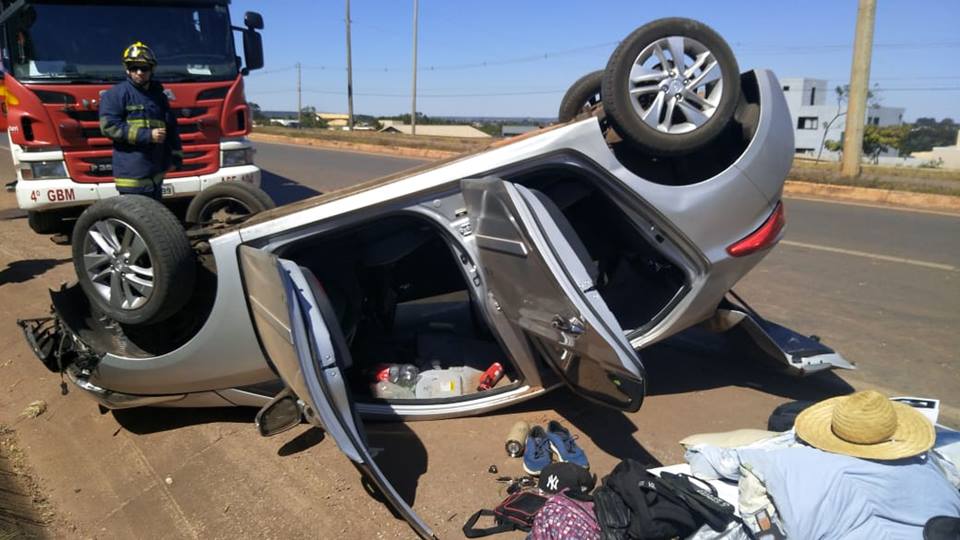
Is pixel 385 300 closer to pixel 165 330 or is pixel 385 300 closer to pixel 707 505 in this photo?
pixel 165 330

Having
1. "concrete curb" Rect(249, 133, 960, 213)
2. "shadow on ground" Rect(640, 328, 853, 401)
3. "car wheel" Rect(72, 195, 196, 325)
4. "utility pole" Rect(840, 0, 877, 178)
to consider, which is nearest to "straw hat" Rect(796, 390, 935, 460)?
"shadow on ground" Rect(640, 328, 853, 401)

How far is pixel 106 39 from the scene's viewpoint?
7129 mm

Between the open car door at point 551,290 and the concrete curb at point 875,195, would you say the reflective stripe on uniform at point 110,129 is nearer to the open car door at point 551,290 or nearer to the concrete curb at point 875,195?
the open car door at point 551,290

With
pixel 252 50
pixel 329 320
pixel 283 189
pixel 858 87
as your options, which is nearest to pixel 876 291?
pixel 329 320

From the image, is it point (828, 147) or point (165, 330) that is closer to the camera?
point (165, 330)

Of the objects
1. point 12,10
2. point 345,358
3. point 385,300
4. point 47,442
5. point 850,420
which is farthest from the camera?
point 12,10

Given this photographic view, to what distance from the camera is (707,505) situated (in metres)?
2.46

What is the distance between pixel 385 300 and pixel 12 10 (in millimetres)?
5684

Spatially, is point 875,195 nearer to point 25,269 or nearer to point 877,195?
point 877,195

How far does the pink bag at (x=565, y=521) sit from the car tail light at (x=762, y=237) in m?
1.55

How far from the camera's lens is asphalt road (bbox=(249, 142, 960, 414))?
4285mm

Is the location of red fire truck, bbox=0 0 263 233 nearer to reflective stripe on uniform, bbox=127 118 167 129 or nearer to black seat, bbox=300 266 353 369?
reflective stripe on uniform, bbox=127 118 167 129

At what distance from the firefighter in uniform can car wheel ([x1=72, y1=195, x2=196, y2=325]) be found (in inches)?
86.1

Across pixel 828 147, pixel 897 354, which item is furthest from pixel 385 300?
pixel 828 147
